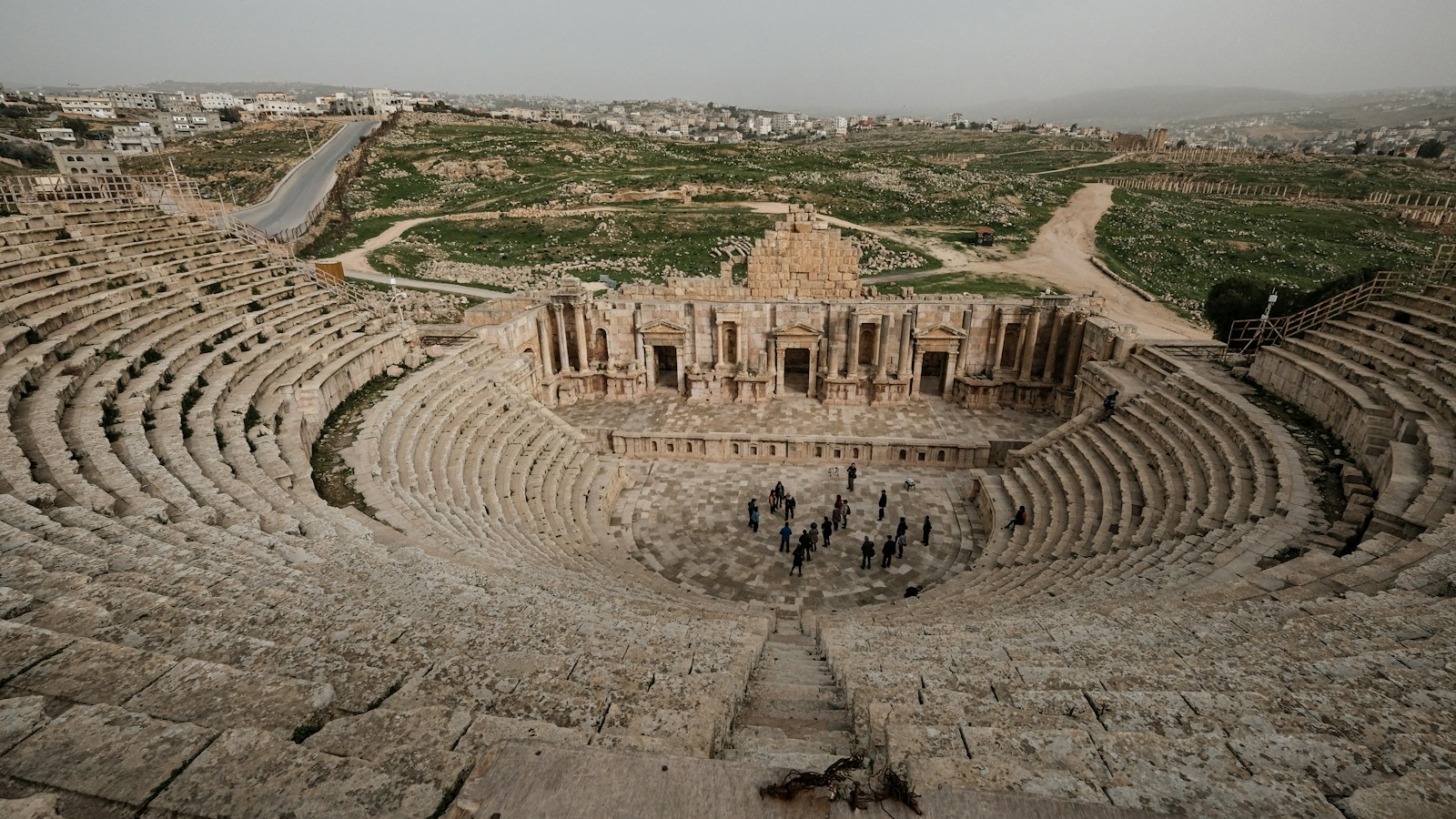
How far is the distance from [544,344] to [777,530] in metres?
11.9

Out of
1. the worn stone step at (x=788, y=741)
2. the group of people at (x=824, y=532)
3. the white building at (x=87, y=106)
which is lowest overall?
the group of people at (x=824, y=532)

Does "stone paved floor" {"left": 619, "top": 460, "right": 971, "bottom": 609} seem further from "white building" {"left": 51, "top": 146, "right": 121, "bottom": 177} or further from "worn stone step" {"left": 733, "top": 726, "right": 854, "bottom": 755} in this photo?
"white building" {"left": 51, "top": 146, "right": 121, "bottom": 177}

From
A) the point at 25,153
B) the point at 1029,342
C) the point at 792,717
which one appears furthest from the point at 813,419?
the point at 25,153

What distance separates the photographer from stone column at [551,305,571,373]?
23.7 metres

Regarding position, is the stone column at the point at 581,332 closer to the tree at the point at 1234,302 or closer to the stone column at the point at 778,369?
the stone column at the point at 778,369

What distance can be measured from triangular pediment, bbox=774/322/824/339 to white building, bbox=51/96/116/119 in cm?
15201

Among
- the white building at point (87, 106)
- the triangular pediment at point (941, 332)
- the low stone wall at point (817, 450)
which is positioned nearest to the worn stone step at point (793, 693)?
the low stone wall at point (817, 450)

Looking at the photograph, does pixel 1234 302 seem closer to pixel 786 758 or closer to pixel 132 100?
pixel 786 758

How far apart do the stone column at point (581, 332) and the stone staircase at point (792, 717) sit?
666 inches

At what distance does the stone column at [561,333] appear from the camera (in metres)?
23.7

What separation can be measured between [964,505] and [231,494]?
653 inches

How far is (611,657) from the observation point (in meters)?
6.57

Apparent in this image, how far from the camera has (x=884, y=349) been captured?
22.9m

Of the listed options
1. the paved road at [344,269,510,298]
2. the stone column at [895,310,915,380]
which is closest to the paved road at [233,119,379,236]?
the paved road at [344,269,510,298]
